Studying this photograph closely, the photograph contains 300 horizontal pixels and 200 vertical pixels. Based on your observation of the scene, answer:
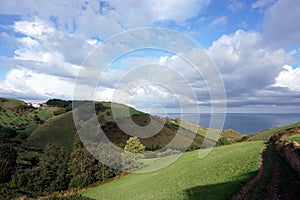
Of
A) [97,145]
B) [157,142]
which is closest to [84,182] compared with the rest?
[97,145]

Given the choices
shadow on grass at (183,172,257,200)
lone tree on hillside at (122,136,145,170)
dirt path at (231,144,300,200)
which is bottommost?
lone tree on hillside at (122,136,145,170)

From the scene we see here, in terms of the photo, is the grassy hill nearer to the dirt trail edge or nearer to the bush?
the bush

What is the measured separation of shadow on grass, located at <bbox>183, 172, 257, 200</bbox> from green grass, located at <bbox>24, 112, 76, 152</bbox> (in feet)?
331

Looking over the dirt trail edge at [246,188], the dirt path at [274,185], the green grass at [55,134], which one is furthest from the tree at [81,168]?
the green grass at [55,134]

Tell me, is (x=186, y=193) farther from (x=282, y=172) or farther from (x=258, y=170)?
(x=282, y=172)

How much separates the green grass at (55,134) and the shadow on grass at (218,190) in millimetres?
100797

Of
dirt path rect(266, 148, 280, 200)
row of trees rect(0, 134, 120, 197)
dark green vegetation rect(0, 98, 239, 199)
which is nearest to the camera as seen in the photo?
dirt path rect(266, 148, 280, 200)

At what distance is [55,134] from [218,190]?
128 metres

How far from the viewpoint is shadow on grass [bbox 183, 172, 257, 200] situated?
55.1ft

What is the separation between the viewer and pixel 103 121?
14275cm

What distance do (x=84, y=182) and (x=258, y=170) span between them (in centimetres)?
3767

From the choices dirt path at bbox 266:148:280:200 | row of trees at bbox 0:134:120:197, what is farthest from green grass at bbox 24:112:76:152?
dirt path at bbox 266:148:280:200

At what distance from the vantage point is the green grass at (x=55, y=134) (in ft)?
395

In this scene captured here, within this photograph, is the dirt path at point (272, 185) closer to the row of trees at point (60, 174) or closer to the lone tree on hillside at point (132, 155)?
the lone tree on hillside at point (132, 155)
